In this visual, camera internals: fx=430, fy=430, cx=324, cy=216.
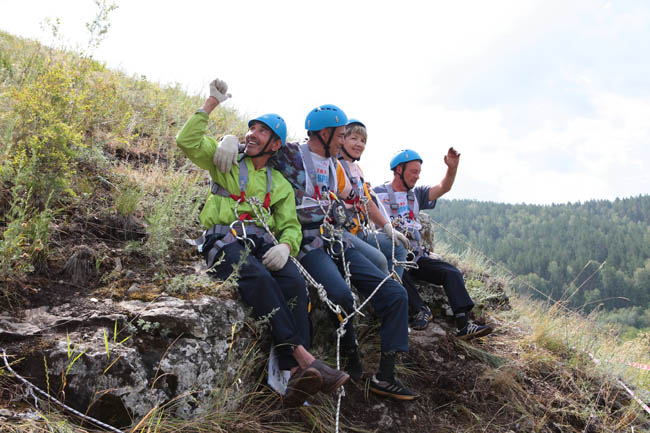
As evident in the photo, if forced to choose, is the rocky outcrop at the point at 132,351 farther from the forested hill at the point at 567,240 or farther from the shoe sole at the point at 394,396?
the forested hill at the point at 567,240

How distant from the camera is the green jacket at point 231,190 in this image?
144 inches

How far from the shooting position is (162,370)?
2.93m

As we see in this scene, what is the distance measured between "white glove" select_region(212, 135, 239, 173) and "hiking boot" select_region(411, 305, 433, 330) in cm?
303

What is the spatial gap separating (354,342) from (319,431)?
3.07ft

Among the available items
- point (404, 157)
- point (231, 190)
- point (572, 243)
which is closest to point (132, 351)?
point (231, 190)

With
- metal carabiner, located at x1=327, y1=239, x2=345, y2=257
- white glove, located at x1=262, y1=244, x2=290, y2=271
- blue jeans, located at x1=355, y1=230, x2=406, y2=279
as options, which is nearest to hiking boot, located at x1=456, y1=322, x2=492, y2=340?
blue jeans, located at x1=355, y1=230, x2=406, y2=279

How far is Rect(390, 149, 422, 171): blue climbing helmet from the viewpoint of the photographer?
5969 millimetres

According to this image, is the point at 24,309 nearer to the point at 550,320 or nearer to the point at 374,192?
the point at 374,192

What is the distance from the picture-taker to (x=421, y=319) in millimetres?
5348

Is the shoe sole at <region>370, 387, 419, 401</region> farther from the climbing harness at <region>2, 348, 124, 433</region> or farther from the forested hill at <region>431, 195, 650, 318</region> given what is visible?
the forested hill at <region>431, 195, 650, 318</region>

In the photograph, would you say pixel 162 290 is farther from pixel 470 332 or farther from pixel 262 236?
pixel 470 332

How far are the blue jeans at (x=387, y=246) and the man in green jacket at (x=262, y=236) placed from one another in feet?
4.86

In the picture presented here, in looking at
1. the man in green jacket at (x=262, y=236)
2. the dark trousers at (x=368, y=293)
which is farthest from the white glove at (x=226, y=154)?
the dark trousers at (x=368, y=293)

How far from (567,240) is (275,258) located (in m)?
151
